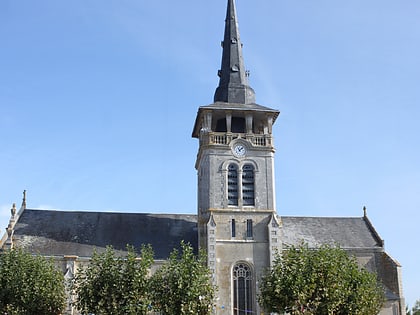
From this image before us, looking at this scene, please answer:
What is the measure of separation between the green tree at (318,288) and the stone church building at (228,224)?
27.3 ft

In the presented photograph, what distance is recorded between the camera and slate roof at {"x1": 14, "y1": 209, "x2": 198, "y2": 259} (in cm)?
4322

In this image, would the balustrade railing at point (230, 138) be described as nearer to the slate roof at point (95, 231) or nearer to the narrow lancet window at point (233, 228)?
the narrow lancet window at point (233, 228)

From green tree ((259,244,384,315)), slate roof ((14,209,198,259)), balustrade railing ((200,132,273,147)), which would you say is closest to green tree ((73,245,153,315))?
green tree ((259,244,384,315))

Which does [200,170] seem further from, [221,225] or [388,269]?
[388,269]

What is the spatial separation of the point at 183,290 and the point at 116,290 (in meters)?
3.44

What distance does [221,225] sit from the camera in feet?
137

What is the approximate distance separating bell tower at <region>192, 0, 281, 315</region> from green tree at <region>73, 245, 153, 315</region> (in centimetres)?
942

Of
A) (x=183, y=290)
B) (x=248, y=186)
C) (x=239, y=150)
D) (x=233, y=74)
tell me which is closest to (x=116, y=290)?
(x=183, y=290)

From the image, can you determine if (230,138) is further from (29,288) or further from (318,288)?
(29,288)

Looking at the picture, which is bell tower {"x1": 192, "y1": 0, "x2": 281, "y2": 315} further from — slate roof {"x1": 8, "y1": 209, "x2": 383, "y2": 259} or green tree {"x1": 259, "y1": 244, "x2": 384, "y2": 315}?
green tree {"x1": 259, "y1": 244, "x2": 384, "y2": 315}

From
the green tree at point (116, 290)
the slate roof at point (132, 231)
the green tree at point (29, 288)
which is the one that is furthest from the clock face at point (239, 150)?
the green tree at point (29, 288)

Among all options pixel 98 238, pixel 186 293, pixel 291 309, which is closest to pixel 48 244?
pixel 98 238

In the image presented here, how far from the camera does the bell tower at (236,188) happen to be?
40906 mm

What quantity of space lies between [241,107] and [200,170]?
6114 millimetres
